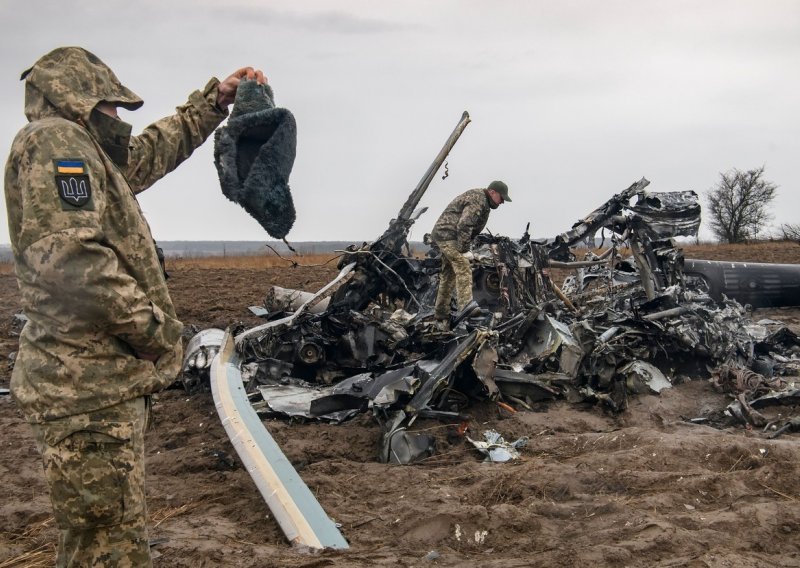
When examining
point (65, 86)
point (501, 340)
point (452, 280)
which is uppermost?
point (65, 86)

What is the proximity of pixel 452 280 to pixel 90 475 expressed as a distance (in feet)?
24.7

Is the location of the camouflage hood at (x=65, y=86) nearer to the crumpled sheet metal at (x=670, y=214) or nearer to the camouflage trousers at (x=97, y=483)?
the camouflage trousers at (x=97, y=483)

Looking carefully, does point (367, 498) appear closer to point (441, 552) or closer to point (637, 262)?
point (441, 552)

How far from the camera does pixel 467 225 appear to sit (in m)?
9.34

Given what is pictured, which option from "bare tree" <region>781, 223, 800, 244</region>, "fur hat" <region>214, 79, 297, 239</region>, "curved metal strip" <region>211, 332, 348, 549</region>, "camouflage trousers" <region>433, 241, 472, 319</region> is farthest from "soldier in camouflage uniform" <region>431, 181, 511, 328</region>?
"bare tree" <region>781, 223, 800, 244</region>

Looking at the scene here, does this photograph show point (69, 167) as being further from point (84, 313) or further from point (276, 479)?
point (276, 479)

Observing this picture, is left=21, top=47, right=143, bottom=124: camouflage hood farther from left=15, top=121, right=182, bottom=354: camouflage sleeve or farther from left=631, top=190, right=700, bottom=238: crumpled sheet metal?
left=631, top=190, right=700, bottom=238: crumpled sheet metal

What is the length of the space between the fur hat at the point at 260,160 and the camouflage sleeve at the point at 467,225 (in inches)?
235

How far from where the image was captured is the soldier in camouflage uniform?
923 cm

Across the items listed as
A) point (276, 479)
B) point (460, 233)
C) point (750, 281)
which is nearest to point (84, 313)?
point (276, 479)

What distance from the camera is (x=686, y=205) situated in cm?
927

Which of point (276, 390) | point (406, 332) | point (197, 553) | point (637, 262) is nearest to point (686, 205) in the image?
point (637, 262)

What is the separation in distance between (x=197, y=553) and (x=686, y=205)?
25.4ft

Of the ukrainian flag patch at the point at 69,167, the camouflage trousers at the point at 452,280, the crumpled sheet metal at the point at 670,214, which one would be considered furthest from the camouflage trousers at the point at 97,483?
the crumpled sheet metal at the point at 670,214
